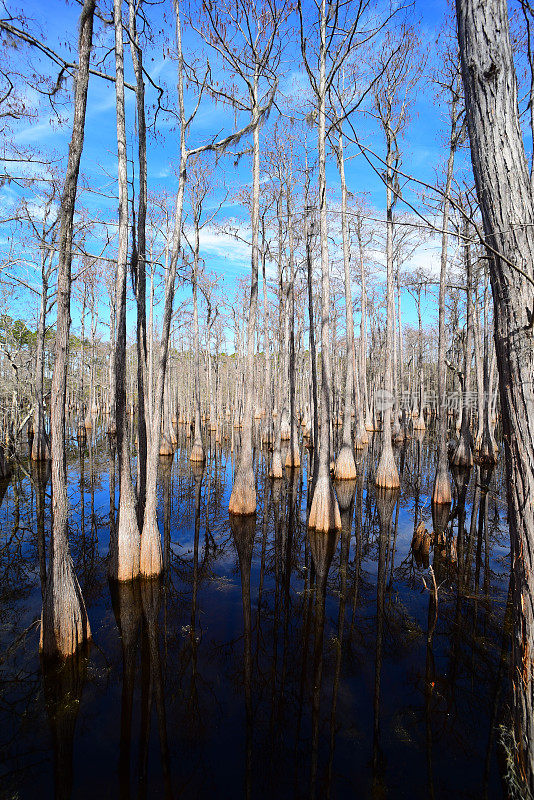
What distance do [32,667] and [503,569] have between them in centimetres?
746

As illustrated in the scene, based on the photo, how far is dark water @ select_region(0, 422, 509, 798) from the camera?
330cm

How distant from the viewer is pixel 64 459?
4.37 metres

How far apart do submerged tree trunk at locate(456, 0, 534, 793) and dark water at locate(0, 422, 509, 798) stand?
5.78 ft

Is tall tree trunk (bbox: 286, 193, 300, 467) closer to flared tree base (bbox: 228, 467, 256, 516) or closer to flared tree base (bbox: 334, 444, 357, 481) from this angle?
flared tree base (bbox: 334, 444, 357, 481)

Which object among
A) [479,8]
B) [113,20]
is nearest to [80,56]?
[113,20]

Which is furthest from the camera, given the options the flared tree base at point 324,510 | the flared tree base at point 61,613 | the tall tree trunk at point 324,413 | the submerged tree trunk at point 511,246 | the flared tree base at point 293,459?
the flared tree base at point 293,459

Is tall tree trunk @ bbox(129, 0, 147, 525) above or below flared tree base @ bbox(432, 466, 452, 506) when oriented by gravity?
above

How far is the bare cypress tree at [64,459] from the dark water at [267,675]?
45 cm

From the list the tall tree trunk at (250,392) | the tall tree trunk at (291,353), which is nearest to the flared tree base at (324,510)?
the tall tree trunk at (250,392)

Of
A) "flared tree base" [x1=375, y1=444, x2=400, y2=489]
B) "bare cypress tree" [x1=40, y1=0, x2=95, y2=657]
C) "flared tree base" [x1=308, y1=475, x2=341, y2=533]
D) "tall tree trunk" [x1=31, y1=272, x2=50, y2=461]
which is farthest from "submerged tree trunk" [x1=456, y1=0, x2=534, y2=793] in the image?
"tall tree trunk" [x1=31, y1=272, x2=50, y2=461]

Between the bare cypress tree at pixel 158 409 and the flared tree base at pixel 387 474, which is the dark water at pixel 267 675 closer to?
the bare cypress tree at pixel 158 409

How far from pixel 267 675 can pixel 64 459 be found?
10.6 ft

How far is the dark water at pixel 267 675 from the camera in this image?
10.8 ft

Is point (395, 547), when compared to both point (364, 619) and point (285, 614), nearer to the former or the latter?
point (364, 619)
